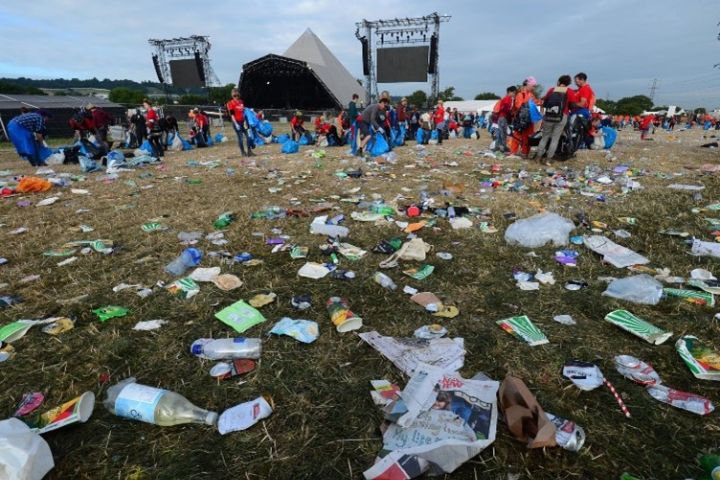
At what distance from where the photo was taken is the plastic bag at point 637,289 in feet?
7.39

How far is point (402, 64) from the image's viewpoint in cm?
2847

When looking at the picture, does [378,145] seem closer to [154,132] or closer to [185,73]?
[154,132]

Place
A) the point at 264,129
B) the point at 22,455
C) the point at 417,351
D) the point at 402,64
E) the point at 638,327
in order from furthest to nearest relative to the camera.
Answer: the point at 402,64 → the point at 264,129 → the point at 638,327 → the point at 417,351 → the point at 22,455

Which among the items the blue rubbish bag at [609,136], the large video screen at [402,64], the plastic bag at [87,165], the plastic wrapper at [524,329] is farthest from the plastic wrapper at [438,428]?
the large video screen at [402,64]

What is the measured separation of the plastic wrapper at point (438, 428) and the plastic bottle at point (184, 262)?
199cm

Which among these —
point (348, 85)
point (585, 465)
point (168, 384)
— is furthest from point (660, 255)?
point (348, 85)

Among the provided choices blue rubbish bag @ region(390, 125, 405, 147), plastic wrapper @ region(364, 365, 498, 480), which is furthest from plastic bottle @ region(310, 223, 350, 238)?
blue rubbish bag @ region(390, 125, 405, 147)

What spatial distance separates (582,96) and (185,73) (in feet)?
118

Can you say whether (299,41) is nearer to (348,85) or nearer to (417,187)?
(348,85)

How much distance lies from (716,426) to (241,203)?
4.48 meters

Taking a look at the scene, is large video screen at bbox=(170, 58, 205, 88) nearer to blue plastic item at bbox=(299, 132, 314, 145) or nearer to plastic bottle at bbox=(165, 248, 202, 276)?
blue plastic item at bbox=(299, 132, 314, 145)

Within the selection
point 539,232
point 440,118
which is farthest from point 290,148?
point 539,232

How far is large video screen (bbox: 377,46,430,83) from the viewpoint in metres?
28.0

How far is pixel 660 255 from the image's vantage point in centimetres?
290
